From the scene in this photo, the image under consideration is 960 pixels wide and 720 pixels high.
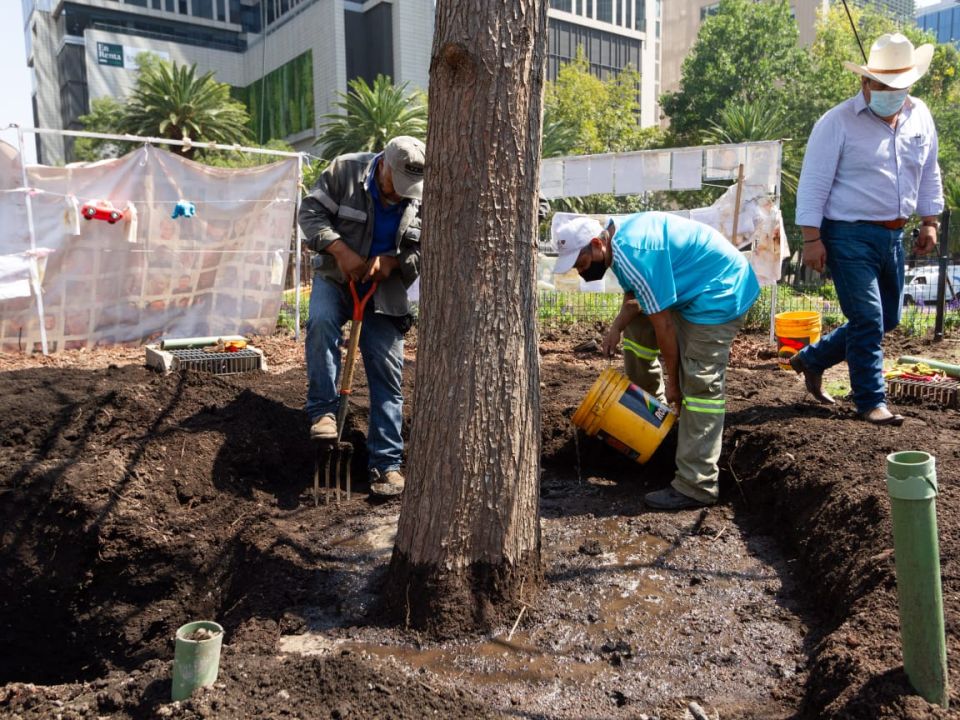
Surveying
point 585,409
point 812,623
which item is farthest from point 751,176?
point 812,623

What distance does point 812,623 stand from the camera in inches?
121

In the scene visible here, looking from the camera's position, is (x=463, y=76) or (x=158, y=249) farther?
(x=158, y=249)

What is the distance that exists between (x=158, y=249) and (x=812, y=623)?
872 centimetres

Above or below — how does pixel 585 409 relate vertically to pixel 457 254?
below

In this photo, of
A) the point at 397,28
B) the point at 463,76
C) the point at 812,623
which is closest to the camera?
the point at 463,76

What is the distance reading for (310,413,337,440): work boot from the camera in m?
4.45

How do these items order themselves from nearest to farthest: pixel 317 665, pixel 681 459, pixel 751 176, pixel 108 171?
pixel 317 665 < pixel 681 459 < pixel 751 176 < pixel 108 171

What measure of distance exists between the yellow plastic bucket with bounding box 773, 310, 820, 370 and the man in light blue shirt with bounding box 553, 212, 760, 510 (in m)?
3.47

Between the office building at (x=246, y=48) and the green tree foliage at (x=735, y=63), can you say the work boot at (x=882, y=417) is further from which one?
the office building at (x=246, y=48)

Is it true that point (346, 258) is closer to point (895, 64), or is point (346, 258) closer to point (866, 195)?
point (866, 195)

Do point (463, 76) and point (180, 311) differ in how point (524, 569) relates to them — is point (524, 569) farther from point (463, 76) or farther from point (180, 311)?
point (180, 311)

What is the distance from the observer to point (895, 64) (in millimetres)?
4402

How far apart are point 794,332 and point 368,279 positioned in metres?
4.71

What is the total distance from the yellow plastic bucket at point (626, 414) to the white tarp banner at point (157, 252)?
6.41 meters
